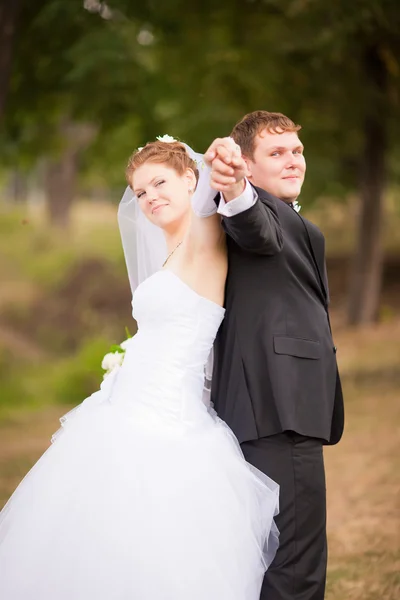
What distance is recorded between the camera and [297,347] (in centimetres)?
325

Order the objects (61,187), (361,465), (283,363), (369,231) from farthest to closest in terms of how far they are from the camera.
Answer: (61,187)
(369,231)
(361,465)
(283,363)

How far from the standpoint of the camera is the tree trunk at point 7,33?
845 centimetres

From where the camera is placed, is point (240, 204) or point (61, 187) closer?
point (240, 204)

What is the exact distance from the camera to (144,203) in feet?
11.5

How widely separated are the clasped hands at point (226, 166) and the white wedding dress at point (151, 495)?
0.57m

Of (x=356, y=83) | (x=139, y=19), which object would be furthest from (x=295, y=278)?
(x=356, y=83)

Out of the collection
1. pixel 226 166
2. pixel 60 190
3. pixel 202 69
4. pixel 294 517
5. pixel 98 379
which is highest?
pixel 202 69

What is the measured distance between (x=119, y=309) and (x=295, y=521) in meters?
16.4

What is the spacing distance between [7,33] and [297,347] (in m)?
6.21

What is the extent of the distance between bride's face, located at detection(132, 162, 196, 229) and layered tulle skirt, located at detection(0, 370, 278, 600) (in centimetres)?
74

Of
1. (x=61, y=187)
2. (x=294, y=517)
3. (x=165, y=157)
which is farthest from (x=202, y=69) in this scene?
(x=61, y=187)

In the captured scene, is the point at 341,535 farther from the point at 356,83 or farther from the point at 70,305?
the point at 70,305

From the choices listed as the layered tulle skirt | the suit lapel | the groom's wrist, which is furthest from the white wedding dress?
the groom's wrist

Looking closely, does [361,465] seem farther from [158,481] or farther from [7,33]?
[158,481]
